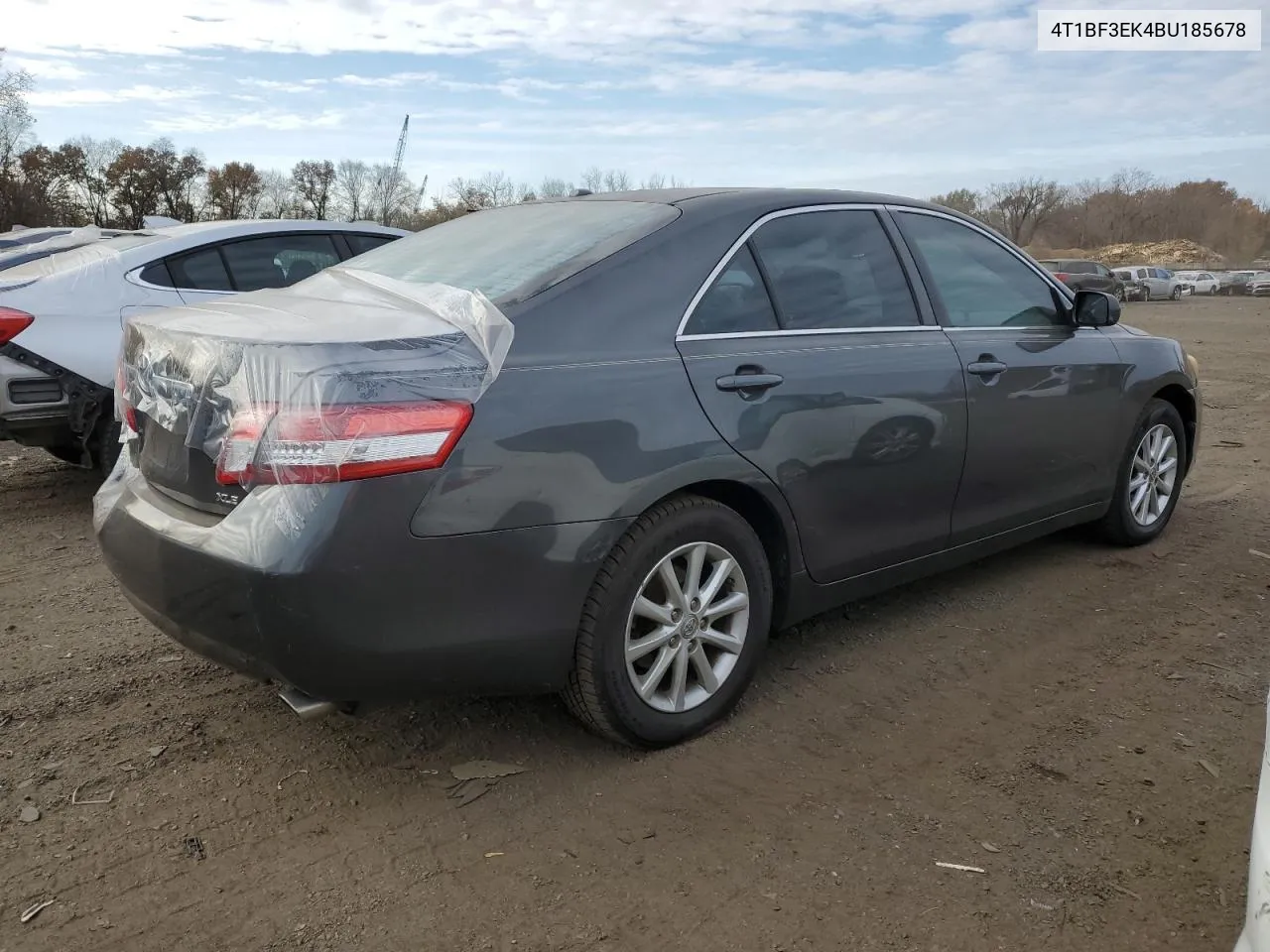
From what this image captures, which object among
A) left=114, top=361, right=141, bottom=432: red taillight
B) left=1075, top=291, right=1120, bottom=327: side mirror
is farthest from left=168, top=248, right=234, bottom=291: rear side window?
left=1075, top=291, right=1120, bottom=327: side mirror

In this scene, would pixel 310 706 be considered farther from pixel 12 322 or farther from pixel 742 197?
pixel 12 322

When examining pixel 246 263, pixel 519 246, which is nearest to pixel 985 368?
pixel 519 246

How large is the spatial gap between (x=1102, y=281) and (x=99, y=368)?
30407 mm

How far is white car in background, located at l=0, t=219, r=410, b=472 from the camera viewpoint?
5.11 meters

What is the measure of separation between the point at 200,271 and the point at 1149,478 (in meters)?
5.28

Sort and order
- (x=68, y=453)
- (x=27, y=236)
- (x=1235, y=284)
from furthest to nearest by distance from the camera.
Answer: (x=1235, y=284), (x=27, y=236), (x=68, y=453)

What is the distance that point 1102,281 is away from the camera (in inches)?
1181

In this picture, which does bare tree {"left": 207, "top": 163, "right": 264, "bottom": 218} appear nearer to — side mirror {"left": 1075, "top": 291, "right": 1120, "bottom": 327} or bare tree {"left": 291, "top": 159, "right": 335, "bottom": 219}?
bare tree {"left": 291, "top": 159, "right": 335, "bottom": 219}

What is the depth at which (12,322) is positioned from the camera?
5.08 meters

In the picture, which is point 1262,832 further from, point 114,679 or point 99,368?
point 99,368

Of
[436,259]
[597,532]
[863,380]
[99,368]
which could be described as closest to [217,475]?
[597,532]

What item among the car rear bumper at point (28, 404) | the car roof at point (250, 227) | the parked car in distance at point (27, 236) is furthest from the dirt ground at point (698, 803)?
the parked car in distance at point (27, 236)

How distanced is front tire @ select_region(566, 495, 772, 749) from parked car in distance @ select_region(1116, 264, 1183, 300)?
44.6 meters

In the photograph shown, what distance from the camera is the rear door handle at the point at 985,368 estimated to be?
12.1 feet
